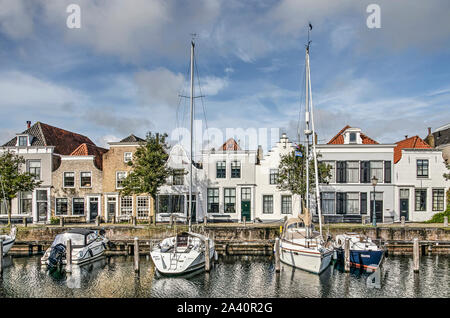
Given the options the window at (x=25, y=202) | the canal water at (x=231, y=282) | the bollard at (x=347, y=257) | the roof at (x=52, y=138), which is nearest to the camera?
the canal water at (x=231, y=282)

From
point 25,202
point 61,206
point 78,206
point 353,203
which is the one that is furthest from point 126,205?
point 353,203

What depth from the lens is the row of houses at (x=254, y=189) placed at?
37.5m

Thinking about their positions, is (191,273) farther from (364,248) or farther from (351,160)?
(351,160)

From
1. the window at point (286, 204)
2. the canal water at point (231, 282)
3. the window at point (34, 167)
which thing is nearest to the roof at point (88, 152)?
the window at point (34, 167)

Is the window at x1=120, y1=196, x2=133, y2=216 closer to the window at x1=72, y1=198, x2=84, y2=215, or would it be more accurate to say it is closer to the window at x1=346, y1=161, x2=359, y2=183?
the window at x1=72, y1=198, x2=84, y2=215

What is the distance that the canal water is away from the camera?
747 inches

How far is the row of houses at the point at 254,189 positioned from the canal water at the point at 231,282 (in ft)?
40.6

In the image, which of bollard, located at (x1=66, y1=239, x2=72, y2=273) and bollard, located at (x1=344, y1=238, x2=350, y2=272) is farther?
bollard, located at (x1=66, y1=239, x2=72, y2=273)

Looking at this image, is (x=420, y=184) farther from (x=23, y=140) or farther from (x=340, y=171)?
(x=23, y=140)

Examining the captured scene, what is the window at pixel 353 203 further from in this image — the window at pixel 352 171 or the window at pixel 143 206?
the window at pixel 143 206

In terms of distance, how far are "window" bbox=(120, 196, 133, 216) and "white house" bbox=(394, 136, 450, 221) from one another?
27.7m

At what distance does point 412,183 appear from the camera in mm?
37844

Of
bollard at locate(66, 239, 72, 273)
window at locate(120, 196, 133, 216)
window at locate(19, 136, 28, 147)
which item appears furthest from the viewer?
window at locate(19, 136, 28, 147)

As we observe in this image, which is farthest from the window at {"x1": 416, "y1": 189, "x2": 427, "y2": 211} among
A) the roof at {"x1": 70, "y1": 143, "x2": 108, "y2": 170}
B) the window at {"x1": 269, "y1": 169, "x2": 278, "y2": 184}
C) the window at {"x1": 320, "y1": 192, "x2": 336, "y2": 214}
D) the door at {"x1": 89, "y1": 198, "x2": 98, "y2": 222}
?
the roof at {"x1": 70, "y1": 143, "x2": 108, "y2": 170}
